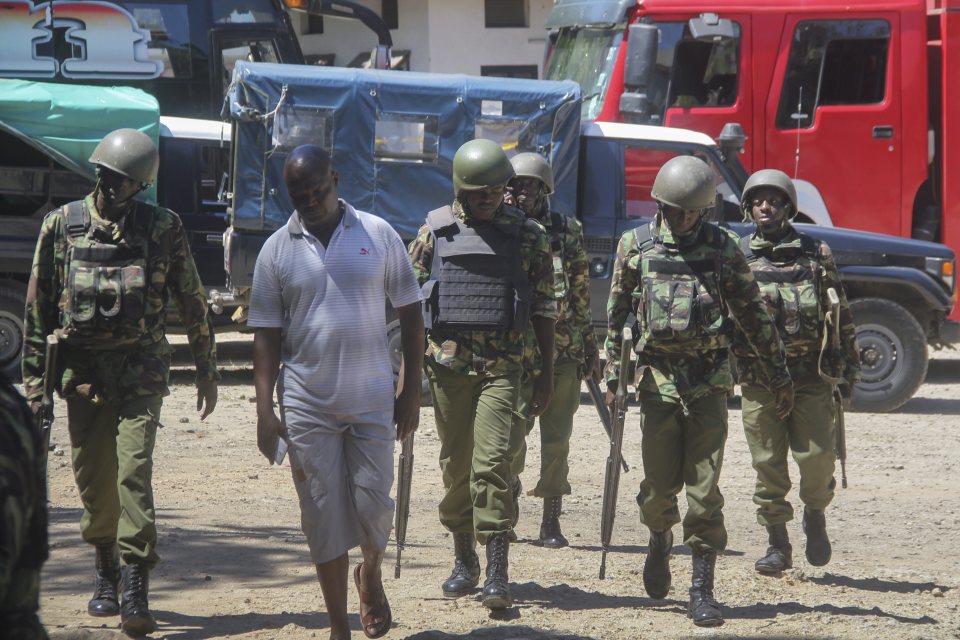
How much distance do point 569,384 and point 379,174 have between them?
15.7 feet

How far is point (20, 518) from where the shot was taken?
210 centimetres

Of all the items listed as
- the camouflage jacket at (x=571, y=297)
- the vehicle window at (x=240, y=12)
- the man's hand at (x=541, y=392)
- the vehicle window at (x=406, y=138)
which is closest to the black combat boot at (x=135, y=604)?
the man's hand at (x=541, y=392)

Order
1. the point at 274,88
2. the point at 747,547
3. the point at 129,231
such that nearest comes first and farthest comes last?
1. the point at 129,231
2. the point at 747,547
3. the point at 274,88

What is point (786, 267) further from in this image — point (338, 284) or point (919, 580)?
point (338, 284)

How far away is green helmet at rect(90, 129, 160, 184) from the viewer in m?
5.12

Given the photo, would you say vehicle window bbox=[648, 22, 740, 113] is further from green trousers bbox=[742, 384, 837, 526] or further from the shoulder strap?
the shoulder strap

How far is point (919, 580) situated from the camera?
20.5 feet

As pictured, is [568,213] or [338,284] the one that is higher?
[568,213]

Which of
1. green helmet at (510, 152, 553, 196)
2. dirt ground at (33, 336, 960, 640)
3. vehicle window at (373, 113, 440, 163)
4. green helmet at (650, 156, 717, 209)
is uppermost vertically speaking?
vehicle window at (373, 113, 440, 163)

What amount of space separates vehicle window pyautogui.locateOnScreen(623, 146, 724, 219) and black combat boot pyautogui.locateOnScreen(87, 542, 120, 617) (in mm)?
6737

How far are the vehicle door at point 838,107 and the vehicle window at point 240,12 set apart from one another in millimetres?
5416

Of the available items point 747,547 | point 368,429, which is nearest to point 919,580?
point 747,547

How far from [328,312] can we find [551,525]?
99.0 inches

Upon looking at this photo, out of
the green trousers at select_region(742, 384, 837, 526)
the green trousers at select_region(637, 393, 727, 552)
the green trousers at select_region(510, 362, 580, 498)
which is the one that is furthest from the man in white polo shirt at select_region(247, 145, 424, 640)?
the green trousers at select_region(742, 384, 837, 526)
